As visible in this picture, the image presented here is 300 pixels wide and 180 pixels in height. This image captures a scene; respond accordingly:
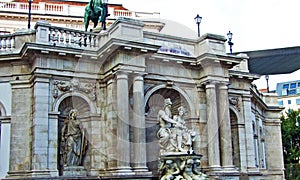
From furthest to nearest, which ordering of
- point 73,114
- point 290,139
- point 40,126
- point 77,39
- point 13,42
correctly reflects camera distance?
1. point 290,139
2. point 77,39
3. point 13,42
4. point 73,114
5. point 40,126

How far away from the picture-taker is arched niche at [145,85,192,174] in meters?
19.2

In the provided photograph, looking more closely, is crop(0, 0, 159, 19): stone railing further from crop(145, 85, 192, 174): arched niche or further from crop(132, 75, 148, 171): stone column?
crop(132, 75, 148, 171): stone column

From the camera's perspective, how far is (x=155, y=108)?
65.8ft

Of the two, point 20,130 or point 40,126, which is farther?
point 20,130

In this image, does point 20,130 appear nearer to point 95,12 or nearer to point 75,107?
point 75,107

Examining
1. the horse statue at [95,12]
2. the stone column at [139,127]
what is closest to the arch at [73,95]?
the stone column at [139,127]

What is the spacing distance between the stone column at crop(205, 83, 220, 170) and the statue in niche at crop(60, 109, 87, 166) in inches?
216

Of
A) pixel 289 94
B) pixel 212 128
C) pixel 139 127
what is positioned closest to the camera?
pixel 139 127

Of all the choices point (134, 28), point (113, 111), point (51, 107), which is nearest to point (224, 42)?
point (134, 28)

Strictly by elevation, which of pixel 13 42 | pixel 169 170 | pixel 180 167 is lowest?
pixel 169 170

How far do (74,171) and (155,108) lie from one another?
192 inches

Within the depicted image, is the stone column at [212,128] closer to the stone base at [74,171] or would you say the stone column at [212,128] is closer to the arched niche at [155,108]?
the arched niche at [155,108]

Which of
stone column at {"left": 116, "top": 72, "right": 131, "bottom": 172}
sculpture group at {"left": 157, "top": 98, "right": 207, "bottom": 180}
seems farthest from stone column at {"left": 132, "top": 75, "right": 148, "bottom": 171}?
sculpture group at {"left": 157, "top": 98, "right": 207, "bottom": 180}

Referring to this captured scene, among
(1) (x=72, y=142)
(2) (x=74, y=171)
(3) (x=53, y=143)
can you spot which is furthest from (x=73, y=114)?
(2) (x=74, y=171)
